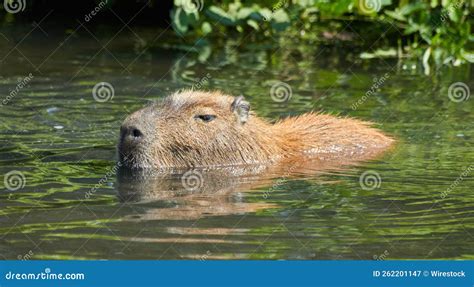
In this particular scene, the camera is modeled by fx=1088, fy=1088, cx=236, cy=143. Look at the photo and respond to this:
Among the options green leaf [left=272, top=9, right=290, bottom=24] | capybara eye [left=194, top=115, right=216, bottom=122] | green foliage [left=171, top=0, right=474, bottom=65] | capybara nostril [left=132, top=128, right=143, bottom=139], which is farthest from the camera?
green leaf [left=272, top=9, right=290, bottom=24]

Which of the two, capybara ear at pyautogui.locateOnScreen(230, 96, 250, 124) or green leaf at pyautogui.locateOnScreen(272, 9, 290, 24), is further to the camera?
green leaf at pyautogui.locateOnScreen(272, 9, 290, 24)

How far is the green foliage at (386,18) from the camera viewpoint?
597 inches

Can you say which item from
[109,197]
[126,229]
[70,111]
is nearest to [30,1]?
[70,111]

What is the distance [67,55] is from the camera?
52.0 ft

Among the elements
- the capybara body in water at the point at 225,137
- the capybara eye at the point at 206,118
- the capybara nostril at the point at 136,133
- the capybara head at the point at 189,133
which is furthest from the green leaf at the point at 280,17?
the capybara nostril at the point at 136,133

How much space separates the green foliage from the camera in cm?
1516

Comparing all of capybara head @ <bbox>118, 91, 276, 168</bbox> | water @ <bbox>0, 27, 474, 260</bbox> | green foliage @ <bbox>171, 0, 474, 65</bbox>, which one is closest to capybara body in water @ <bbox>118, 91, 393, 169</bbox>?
capybara head @ <bbox>118, 91, 276, 168</bbox>

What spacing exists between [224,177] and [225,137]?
0.63m

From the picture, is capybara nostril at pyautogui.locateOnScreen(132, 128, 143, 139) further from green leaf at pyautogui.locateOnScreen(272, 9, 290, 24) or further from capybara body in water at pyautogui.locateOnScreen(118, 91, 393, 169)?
green leaf at pyautogui.locateOnScreen(272, 9, 290, 24)

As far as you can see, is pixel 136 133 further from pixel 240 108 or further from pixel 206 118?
pixel 240 108

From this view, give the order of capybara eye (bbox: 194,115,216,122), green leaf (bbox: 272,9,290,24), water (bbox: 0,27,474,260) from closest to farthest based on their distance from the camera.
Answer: water (bbox: 0,27,474,260), capybara eye (bbox: 194,115,216,122), green leaf (bbox: 272,9,290,24)

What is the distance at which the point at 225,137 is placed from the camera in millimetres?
10750

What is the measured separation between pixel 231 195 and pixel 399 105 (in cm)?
456

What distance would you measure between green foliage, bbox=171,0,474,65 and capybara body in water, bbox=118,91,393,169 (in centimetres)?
396
